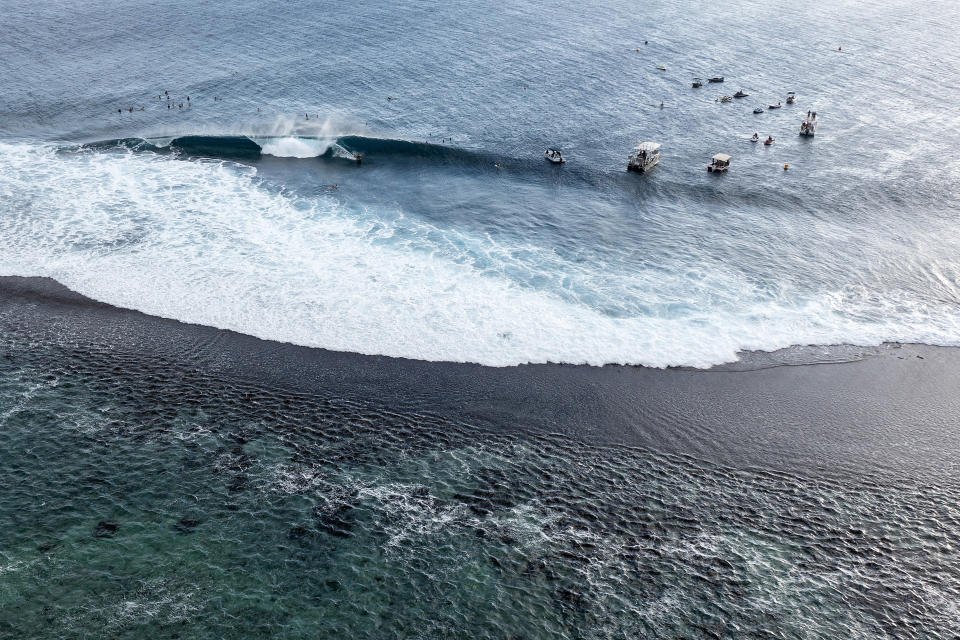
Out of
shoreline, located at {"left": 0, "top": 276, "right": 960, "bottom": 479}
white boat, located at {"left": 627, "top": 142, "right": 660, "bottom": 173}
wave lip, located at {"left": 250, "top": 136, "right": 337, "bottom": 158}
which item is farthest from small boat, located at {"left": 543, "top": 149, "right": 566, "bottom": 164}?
shoreline, located at {"left": 0, "top": 276, "right": 960, "bottom": 479}

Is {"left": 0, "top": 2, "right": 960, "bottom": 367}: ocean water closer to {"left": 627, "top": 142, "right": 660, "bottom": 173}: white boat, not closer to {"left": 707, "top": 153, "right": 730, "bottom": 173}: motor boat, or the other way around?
{"left": 707, "top": 153, "right": 730, "bottom": 173}: motor boat

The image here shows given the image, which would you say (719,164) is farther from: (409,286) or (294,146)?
(294,146)

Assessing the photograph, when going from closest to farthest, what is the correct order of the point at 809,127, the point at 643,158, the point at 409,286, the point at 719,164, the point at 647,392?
the point at 647,392
the point at 409,286
the point at 643,158
the point at 719,164
the point at 809,127

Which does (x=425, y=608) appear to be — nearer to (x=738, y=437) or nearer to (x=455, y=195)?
(x=738, y=437)

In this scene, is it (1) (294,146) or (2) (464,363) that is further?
(1) (294,146)

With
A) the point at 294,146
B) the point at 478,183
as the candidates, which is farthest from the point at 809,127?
the point at 294,146

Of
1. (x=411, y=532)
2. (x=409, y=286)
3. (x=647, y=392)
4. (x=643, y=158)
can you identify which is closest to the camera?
(x=411, y=532)

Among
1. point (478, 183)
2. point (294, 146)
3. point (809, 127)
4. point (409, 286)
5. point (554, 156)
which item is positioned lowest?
point (409, 286)

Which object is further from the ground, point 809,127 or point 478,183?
point 809,127
